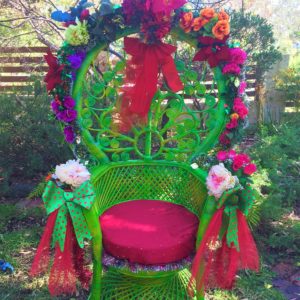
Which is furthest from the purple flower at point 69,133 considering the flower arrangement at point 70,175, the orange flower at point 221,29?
the orange flower at point 221,29

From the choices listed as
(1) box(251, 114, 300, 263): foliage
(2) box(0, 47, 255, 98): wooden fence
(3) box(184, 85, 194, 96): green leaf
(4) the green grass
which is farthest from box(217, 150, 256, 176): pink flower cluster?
(2) box(0, 47, 255, 98): wooden fence

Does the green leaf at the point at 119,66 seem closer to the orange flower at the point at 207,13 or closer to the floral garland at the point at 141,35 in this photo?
the floral garland at the point at 141,35

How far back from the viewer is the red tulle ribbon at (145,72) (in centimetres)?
230

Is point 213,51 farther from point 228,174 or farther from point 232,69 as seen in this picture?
point 228,174

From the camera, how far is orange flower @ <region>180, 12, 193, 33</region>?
7.06 ft

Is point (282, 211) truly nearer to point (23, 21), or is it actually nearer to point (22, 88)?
point (22, 88)

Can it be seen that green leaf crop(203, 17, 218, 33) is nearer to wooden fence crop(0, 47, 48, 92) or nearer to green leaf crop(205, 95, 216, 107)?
green leaf crop(205, 95, 216, 107)

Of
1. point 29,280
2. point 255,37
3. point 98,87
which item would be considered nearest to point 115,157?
point 98,87

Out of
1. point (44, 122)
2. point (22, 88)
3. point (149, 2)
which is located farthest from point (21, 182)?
point (149, 2)

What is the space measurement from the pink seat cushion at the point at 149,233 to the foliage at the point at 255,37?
11.0 ft

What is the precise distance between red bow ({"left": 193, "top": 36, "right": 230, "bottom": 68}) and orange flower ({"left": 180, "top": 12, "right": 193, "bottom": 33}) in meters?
0.09

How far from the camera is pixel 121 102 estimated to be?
251cm

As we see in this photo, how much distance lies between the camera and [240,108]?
2.22 meters

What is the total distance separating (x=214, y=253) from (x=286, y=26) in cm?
1799
